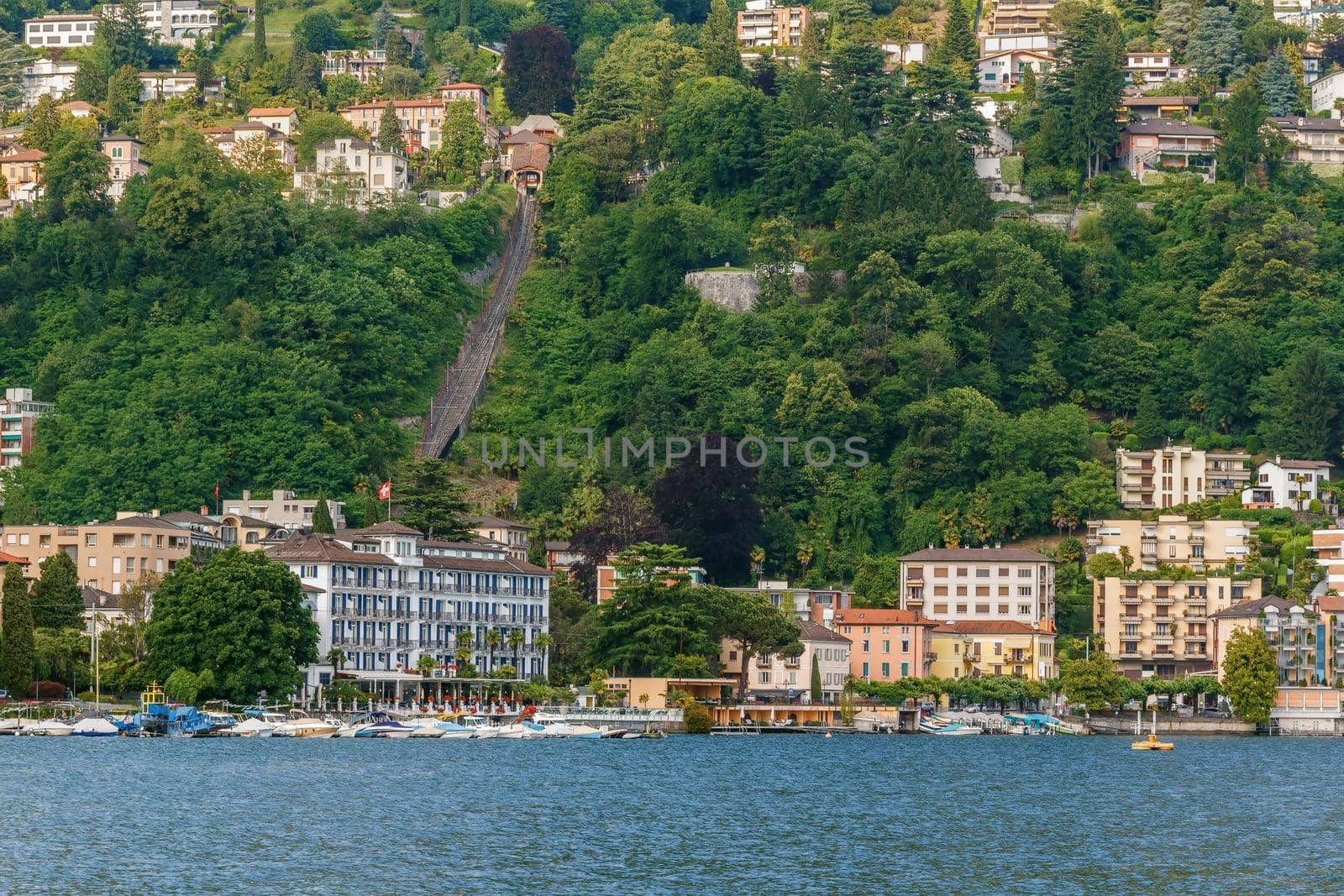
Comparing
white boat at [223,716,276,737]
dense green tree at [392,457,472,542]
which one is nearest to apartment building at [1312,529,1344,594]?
dense green tree at [392,457,472,542]

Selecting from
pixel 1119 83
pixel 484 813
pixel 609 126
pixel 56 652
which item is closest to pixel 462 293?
pixel 609 126

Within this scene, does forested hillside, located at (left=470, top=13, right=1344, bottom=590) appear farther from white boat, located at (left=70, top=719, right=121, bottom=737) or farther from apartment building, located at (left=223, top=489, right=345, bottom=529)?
white boat, located at (left=70, top=719, right=121, bottom=737)

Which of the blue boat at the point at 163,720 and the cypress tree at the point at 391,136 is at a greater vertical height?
the cypress tree at the point at 391,136

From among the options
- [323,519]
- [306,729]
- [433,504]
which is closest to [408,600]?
[433,504]

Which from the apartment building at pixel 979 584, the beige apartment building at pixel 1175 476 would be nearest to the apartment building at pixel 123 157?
the apartment building at pixel 979 584

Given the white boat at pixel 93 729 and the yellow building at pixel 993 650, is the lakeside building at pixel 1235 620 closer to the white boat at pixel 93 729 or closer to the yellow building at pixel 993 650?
the yellow building at pixel 993 650
